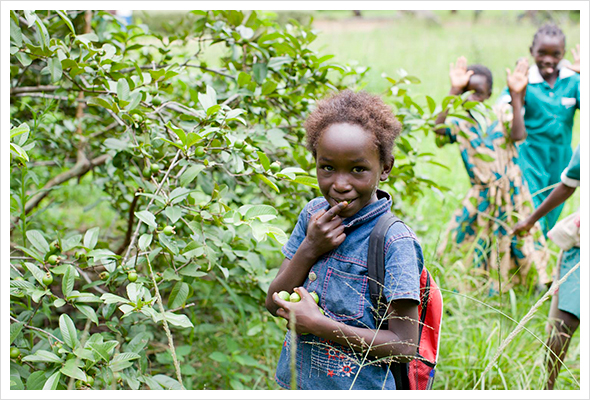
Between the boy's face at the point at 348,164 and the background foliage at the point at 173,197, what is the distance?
266 mm

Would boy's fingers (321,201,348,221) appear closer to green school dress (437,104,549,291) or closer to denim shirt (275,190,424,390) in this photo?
denim shirt (275,190,424,390)

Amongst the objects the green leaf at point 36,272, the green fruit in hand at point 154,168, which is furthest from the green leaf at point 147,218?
the green leaf at point 36,272

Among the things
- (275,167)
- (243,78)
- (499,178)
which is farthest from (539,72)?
(275,167)

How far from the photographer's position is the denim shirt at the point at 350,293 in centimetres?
140

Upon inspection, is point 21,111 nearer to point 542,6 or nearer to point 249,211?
point 249,211

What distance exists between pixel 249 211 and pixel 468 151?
7.20ft

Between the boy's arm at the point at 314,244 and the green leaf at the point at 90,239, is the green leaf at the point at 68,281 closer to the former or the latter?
the green leaf at the point at 90,239

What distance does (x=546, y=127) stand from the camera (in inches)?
142

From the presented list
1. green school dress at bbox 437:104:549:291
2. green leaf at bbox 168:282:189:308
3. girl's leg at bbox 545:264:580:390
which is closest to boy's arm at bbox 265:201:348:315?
green leaf at bbox 168:282:189:308

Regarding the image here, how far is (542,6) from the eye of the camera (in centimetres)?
226

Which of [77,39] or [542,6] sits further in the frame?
[542,6]

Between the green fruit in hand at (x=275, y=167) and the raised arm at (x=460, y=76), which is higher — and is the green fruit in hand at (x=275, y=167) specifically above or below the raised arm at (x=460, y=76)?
below

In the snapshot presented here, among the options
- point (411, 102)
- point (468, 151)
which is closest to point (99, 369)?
point (411, 102)

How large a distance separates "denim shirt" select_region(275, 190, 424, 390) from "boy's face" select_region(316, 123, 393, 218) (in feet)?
0.24
